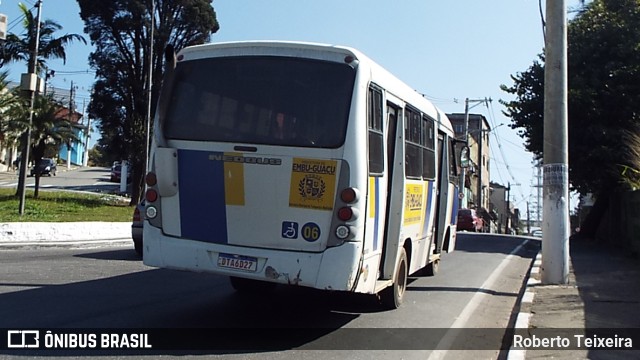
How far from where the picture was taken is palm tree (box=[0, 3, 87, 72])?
2369cm

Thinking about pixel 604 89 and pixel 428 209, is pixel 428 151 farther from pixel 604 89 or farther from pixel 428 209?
pixel 604 89

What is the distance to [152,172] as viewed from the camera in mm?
6742

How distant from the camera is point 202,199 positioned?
21.4 feet

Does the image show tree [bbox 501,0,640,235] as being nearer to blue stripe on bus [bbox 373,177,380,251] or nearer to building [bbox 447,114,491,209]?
blue stripe on bus [bbox 373,177,380,251]

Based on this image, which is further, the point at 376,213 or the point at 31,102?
the point at 31,102

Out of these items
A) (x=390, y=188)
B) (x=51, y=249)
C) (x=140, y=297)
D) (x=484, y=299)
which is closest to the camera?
(x=390, y=188)

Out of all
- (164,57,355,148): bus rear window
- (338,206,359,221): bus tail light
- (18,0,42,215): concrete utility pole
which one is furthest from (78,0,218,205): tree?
(338,206,359,221): bus tail light

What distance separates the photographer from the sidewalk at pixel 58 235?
15484 mm

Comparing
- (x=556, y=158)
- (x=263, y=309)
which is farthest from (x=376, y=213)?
(x=556, y=158)

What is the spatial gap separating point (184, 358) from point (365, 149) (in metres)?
2.74

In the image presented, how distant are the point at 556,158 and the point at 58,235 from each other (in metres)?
13.0

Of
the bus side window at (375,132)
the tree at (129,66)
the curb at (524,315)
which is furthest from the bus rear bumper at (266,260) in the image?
the tree at (129,66)

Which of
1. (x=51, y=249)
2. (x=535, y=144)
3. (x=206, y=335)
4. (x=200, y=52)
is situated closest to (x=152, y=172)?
(x=200, y=52)

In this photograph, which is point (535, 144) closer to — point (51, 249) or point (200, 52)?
point (51, 249)
